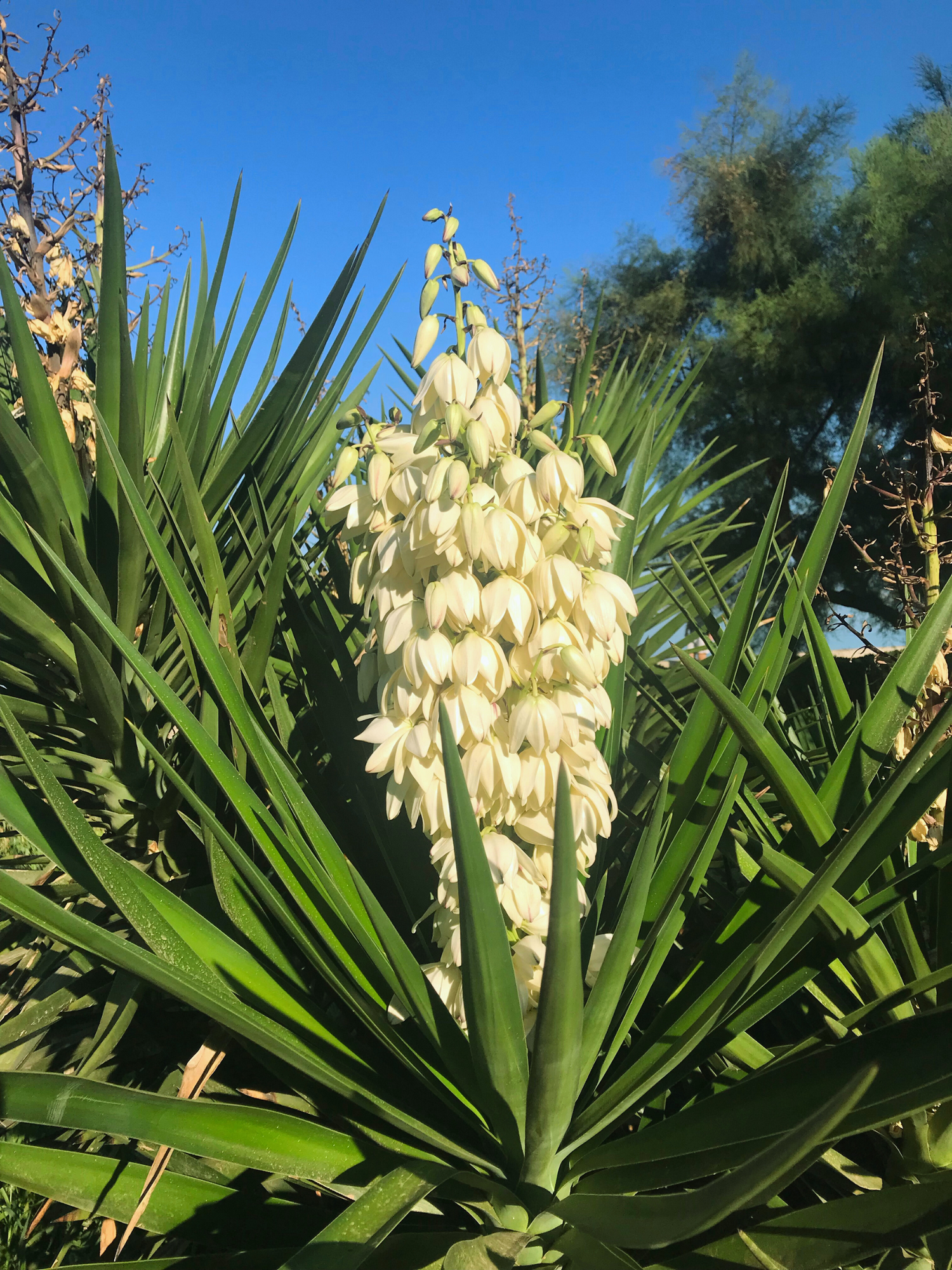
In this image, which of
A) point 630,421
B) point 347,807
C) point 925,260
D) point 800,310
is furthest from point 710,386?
point 347,807

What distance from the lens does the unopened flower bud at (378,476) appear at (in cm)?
86

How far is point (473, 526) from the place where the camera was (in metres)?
0.77

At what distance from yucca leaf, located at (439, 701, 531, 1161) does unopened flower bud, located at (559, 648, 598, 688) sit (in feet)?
0.47

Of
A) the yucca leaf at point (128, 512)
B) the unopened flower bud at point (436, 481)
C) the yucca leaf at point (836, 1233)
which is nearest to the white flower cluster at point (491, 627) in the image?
the unopened flower bud at point (436, 481)

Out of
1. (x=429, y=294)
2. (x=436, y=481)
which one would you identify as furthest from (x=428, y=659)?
(x=429, y=294)

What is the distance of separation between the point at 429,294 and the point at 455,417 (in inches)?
7.5

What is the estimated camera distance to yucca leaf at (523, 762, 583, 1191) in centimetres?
60

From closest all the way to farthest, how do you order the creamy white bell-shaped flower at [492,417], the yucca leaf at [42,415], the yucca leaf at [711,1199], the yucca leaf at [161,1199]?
the yucca leaf at [711,1199] → the yucca leaf at [161,1199] → the creamy white bell-shaped flower at [492,417] → the yucca leaf at [42,415]

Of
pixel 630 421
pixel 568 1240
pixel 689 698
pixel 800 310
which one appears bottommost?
pixel 568 1240

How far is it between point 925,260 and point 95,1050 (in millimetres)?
8422

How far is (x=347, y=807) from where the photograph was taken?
1.18m

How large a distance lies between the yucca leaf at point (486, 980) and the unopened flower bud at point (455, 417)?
27cm

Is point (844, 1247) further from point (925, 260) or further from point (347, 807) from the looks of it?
point (925, 260)

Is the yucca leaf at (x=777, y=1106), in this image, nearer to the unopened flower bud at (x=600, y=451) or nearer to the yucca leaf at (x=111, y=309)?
the unopened flower bud at (x=600, y=451)
